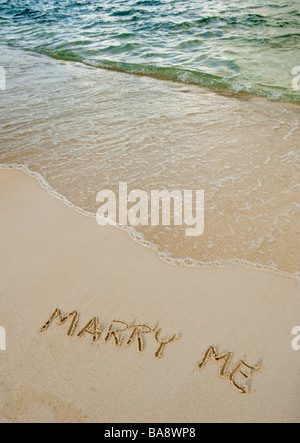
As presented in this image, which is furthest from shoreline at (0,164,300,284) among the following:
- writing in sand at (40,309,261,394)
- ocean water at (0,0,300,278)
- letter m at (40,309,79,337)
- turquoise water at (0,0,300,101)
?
turquoise water at (0,0,300,101)

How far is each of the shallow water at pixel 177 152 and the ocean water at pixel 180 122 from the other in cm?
2

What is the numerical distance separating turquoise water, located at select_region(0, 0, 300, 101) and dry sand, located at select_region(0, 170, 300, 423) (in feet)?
15.5

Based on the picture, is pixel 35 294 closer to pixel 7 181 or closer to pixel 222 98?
pixel 7 181

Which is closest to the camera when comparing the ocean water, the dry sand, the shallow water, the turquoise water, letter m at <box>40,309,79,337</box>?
the dry sand

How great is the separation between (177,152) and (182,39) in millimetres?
6256

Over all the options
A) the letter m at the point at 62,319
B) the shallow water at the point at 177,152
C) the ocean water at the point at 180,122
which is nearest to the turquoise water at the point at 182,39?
the ocean water at the point at 180,122

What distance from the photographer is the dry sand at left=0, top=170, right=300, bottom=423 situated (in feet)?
5.80

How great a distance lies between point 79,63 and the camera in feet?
26.3

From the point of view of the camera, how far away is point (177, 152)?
4051mm

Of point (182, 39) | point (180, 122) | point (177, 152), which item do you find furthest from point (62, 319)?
point (182, 39)

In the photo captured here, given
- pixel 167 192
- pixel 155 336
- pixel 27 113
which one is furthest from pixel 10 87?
pixel 155 336

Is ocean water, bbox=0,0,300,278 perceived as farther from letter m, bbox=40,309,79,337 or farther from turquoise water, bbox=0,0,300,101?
letter m, bbox=40,309,79,337

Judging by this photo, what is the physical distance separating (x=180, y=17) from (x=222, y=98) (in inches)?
258

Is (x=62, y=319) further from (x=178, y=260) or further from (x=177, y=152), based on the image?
(x=177, y=152)
